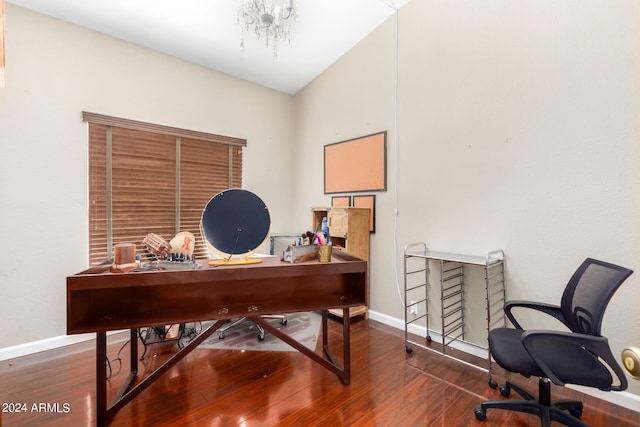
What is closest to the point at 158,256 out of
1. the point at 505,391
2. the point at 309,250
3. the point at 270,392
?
the point at 309,250

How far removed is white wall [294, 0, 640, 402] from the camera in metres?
1.79

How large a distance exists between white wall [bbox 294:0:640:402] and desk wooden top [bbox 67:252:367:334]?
1.25 m

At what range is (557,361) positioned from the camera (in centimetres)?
143

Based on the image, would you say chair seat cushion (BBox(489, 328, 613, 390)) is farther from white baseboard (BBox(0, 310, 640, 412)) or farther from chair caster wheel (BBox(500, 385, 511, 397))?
white baseboard (BBox(0, 310, 640, 412))

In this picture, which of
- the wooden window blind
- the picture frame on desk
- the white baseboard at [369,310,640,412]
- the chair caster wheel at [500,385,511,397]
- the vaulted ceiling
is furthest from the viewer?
the picture frame on desk

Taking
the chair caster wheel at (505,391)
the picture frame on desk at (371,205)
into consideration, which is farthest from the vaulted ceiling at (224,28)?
the chair caster wheel at (505,391)

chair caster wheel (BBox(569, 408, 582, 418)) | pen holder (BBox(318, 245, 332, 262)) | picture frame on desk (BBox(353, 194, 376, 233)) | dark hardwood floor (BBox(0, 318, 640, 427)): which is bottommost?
dark hardwood floor (BBox(0, 318, 640, 427))

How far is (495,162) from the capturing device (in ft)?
7.57

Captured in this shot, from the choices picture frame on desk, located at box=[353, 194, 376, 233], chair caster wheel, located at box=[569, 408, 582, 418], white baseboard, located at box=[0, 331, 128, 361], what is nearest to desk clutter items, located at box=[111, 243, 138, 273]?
white baseboard, located at box=[0, 331, 128, 361]

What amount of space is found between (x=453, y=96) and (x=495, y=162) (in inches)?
29.2

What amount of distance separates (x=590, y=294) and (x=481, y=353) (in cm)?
116

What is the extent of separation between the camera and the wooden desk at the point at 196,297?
59.4 inches

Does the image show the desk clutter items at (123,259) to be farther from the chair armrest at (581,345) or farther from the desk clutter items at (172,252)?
the chair armrest at (581,345)

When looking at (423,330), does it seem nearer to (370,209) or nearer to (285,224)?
(370,209)
